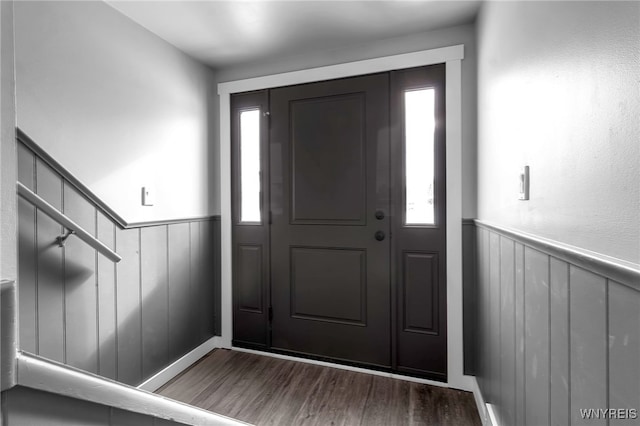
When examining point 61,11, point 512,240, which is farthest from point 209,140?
point 512,240

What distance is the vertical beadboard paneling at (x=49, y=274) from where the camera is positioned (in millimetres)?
1474

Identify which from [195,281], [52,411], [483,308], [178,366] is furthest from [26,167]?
[483,308]

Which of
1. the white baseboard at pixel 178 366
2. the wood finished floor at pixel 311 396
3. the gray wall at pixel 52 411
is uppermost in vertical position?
the gray wall at pixel 52 411

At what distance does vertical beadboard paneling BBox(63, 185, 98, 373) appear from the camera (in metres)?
1.60

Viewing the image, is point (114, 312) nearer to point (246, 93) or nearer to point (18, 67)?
point (18, 67)

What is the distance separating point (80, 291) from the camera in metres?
1.65

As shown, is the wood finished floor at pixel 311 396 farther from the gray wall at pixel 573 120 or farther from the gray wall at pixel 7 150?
the gray wall at pixel 7 150

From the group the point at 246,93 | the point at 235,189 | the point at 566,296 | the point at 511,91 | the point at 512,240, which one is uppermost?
the point at 246,93

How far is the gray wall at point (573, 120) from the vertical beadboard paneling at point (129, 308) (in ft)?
6.70

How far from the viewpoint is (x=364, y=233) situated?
234 cm

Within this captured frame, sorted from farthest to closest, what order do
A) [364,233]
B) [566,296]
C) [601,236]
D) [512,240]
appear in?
[364,233]
[512,240]
[566,296]
[601,236]

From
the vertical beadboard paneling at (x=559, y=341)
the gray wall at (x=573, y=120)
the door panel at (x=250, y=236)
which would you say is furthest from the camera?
the door panel at (x=250, y=236)

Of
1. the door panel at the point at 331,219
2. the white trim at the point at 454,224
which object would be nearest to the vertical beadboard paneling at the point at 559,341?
the white trim at the point at 454,224

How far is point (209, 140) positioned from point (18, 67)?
136 cm
